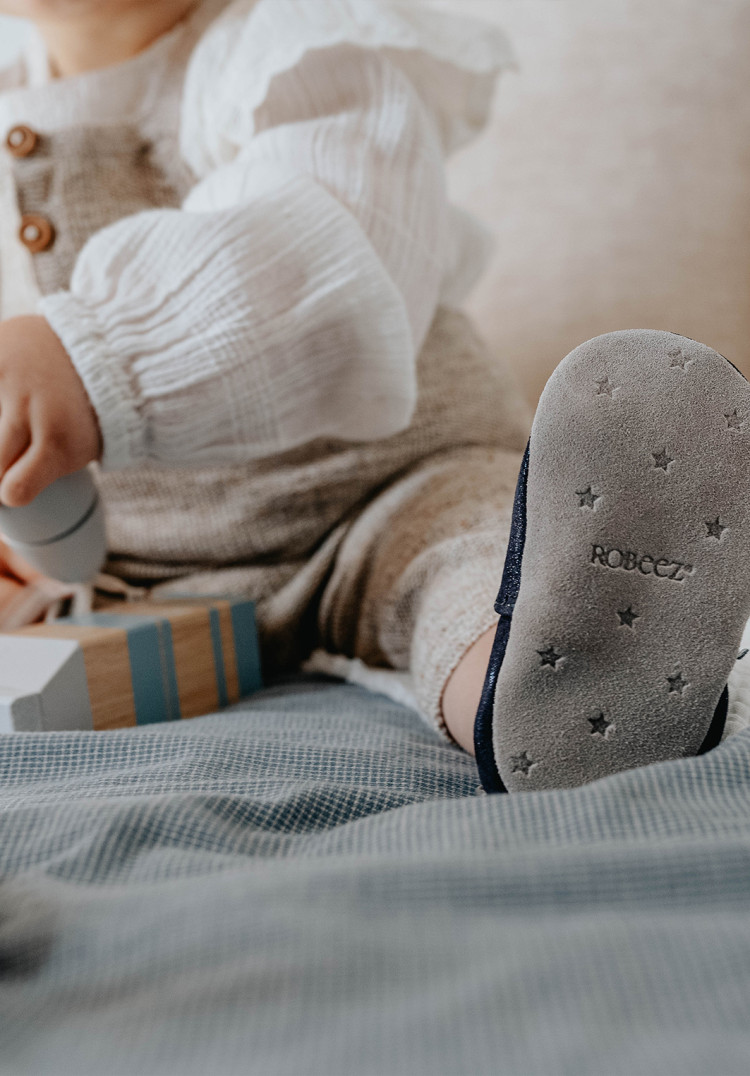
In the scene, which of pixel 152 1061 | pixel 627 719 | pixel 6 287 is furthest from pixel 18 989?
pixel 6 287

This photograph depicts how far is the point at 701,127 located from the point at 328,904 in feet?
2.59

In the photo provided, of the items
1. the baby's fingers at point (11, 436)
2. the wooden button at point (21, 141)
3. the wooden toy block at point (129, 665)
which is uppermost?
the wooden button at point (21, 141)

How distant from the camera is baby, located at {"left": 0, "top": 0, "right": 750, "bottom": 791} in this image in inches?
12.0

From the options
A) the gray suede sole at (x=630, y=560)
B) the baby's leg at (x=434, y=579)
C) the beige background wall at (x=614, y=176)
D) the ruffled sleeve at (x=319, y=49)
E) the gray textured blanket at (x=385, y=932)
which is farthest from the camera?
the beige background wall at (x=614, y=176)

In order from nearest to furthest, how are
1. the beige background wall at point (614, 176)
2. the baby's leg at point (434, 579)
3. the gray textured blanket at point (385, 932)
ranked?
the gray textured blanket at point (385, 932) < the baby's leg at point (434, 579) < the beige background wall at point (614, 176)

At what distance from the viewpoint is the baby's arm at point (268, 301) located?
18.2 inches

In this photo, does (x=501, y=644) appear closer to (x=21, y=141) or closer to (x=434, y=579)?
(x=434, y=579)

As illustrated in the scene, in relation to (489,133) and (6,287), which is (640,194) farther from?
(6,287)

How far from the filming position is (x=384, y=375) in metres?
0.52

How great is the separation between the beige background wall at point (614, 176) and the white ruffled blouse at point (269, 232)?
190mm

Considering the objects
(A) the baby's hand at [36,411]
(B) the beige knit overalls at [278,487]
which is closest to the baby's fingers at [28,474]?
(A) the baby's hand at [36,411]

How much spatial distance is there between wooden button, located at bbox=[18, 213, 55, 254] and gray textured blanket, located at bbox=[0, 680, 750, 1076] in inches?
17.7

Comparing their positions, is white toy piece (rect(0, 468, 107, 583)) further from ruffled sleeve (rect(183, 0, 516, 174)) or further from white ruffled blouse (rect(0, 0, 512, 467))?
ruffled sleeve (rect(183, 0, 516, 174))

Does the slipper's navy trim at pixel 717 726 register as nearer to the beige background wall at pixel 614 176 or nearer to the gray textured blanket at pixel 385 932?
the gray textured blanket at pixel 385 932
